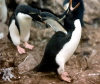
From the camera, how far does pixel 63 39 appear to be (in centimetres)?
396

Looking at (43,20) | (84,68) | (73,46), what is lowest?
(84,68)

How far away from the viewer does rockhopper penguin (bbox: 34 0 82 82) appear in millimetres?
3951

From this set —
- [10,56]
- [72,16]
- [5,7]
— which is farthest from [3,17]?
[72,16]

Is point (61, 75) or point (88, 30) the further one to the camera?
point (88, 30)

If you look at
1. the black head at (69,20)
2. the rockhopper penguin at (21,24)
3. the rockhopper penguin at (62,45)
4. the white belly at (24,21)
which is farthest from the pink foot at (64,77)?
the white belly at (24,21)

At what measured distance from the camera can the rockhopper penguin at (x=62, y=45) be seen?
395 cm

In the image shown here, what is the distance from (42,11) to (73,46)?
76 cm

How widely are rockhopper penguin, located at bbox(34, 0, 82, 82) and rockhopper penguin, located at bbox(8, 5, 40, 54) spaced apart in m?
0.57

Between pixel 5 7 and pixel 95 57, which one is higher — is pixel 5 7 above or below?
above

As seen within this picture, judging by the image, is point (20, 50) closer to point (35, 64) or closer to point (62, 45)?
point (35, 64)

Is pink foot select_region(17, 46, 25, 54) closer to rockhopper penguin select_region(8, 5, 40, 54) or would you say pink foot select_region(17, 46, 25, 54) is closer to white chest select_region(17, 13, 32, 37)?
rockhopper penguin select_region(8, 5, 40, 54)

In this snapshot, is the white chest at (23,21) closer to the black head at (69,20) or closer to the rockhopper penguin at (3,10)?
the black head at (69,20)

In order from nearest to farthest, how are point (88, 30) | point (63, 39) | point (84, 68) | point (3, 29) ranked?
1. point (63, 39)
2. point (84, 68)
3. point (3, 29)
4. point (88, 30)

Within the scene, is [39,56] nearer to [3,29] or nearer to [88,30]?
[3,29]
